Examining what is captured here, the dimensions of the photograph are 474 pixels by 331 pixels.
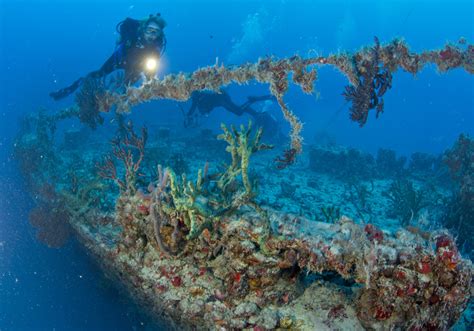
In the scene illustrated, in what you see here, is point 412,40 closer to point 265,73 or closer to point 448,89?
point 448,89

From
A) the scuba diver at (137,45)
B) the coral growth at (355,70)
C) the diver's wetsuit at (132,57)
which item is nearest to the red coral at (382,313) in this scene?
the coral growth at (355,70)

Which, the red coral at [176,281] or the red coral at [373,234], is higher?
the red coral at [176,281]

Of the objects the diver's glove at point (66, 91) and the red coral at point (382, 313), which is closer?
the red coral at point (382, 313)

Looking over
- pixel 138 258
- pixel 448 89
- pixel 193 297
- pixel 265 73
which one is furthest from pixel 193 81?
pixel 448 89

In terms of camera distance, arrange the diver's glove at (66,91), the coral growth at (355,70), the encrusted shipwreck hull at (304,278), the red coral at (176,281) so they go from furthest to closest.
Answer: the diver's glove at (66,91) → the red coral at (176,281) → the coral growth at (355,70) → the encrusted shipwreck hull at (304,278)

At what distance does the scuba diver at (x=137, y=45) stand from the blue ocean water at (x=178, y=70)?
2242 millimetres

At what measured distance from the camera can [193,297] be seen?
4.36 m

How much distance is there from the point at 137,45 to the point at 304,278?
7.95 m

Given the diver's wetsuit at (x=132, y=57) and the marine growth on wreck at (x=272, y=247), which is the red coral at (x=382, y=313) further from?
the diver's wetsuit at (x=132, y=57)

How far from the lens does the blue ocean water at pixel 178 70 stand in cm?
763

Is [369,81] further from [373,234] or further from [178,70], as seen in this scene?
[178,70]

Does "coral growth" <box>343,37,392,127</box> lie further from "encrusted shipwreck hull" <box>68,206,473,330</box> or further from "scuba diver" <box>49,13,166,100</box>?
"scuba diver" <box>49,13,166,100</box>

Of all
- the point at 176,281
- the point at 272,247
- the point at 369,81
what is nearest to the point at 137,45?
the point at 369,81

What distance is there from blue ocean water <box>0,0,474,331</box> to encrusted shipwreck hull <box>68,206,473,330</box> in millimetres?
1574
